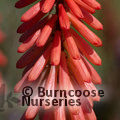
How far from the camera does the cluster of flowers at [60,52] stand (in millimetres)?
2672

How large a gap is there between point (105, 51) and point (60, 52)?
2740 millimetres

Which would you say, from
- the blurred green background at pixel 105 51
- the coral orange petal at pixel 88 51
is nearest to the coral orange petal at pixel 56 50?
the coral orange petal at pixel 88 51

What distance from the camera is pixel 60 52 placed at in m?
2.73

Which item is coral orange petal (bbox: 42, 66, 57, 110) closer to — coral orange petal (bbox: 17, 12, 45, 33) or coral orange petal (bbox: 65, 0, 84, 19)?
coral orange petal (bbox: 17, 12, 45, 33)

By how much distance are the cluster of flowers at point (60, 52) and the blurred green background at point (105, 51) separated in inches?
88.1

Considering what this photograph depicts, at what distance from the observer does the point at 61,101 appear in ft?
9.18

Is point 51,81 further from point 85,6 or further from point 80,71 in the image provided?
point 85,6

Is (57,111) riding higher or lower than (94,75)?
lower

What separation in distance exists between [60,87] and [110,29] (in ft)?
9.89

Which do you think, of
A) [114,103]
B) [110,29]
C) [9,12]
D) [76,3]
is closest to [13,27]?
[9,12]

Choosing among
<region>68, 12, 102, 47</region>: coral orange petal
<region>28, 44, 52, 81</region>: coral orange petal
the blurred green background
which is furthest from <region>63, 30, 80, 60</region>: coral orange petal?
the blurred green background

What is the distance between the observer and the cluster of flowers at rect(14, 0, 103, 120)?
2.67 m

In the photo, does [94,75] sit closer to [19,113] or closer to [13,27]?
[19,113]

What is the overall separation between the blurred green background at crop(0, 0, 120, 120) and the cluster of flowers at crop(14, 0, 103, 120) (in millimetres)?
2237
